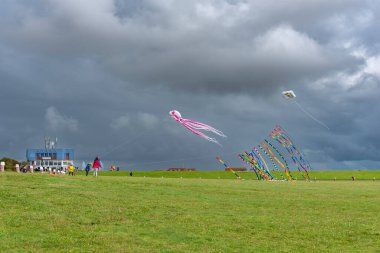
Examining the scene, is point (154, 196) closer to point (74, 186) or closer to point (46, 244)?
point (74, 186)

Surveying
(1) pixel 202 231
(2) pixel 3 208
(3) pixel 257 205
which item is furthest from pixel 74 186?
(1) pixel 202 231

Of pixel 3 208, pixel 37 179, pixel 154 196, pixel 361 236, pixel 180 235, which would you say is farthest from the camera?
pixel 37 179

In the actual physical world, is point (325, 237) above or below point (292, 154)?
below

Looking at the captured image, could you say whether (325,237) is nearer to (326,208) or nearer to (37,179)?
(326,208)

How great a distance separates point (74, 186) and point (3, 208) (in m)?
11.8

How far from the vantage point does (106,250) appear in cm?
1822

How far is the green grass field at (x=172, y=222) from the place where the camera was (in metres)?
19.6

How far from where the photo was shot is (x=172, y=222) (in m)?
24.5

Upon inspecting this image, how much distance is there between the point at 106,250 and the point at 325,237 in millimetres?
10782

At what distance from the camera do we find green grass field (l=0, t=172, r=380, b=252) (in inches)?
773

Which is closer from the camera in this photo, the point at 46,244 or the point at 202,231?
the point at 46,244

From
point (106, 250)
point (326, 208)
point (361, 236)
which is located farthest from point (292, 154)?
point (106, 250)

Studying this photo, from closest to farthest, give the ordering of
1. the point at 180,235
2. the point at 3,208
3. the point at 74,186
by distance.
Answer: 1. the point at 180,235
2. the point at 3,208
3. the point at 74,186

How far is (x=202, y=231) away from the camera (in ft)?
74.0
